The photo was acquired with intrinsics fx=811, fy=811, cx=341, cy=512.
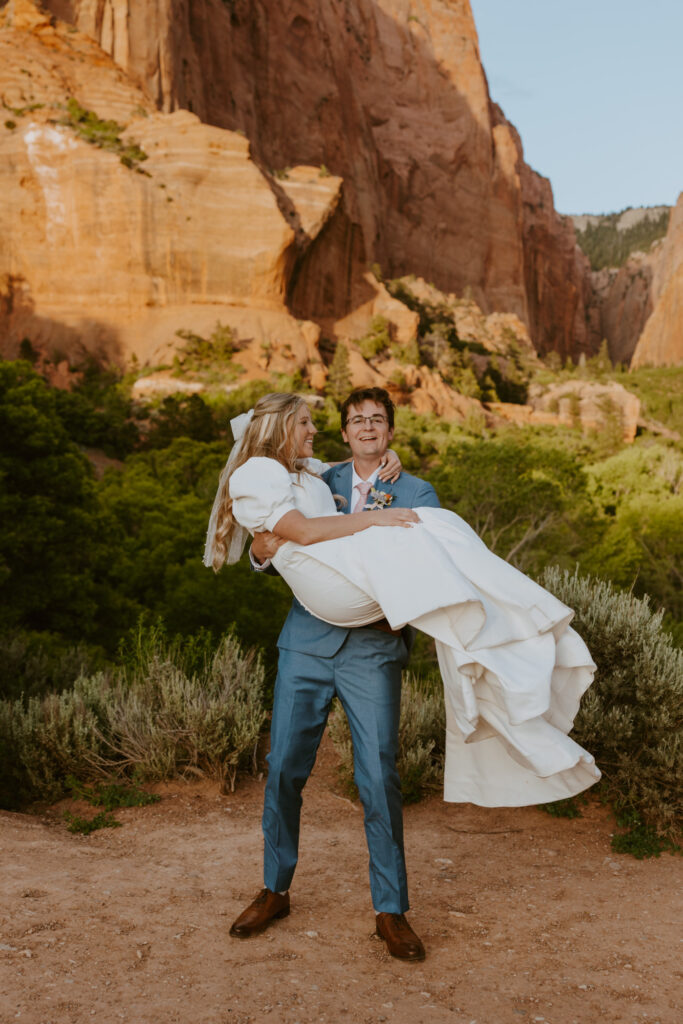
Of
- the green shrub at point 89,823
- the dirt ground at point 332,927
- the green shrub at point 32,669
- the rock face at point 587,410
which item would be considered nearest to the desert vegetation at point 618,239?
the rock face at point 587,410

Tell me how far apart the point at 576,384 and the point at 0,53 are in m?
31.5

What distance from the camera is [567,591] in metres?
5.30

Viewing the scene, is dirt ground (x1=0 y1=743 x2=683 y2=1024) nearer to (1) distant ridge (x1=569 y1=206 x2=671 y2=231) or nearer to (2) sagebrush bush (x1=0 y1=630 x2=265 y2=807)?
(2) sagebrush bush (x1=0 y1=630 x2=265 y2=807)

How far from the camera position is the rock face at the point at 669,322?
207 feet

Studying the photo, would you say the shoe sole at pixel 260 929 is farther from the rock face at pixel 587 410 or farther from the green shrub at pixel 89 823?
the rock face at pixel 587 410

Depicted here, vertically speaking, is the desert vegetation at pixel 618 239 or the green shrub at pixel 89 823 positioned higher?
the desert vegetation at pixel 618 239

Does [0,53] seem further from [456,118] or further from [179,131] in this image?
[456,118]

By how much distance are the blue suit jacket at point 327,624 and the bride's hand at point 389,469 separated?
29 mm

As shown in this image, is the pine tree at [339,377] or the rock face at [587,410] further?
the rock face at [587,410]

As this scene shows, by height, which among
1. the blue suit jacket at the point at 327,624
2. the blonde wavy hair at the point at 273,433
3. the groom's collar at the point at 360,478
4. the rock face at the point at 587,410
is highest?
the rock face at the point at 587,410

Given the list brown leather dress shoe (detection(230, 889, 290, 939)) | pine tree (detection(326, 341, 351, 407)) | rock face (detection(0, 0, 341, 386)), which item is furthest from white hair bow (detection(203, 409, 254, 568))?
rock face (detection(0, 0, 341, 386))

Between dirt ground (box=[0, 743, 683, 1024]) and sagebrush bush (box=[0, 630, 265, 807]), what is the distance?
1.44 feet

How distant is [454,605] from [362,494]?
2.21ft

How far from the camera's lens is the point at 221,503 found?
330cm
